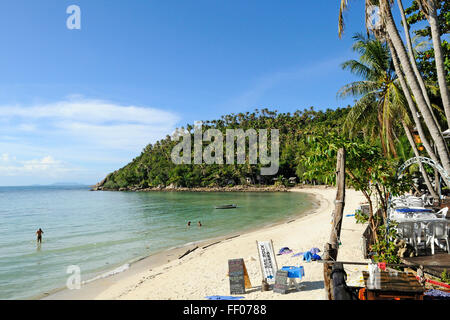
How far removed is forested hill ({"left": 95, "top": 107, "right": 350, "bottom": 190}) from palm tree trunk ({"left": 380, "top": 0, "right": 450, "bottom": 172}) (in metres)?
57.0

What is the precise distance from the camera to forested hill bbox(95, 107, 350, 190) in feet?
249

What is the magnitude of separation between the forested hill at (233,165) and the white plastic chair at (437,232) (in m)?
57.5

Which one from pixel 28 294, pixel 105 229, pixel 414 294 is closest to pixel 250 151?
pixel 105 229

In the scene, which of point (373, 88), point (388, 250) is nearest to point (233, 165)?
point (373, 88)

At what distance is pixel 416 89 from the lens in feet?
24.3

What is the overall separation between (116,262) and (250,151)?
65460 mm

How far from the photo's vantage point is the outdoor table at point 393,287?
396cm

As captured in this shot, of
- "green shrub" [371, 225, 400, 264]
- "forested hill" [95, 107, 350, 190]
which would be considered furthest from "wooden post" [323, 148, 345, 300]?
"forested hill" [95, 107, 350, 190]

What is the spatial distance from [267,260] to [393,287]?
164 inches

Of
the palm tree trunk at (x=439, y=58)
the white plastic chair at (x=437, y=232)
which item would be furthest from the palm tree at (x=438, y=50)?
the white plastic chair at (x=437, y=232)

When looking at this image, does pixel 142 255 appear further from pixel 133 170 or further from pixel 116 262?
pixel 133 170

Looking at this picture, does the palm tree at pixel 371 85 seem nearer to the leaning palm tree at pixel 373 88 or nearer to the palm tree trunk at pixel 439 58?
the leaning palm tree at pixel 373 88

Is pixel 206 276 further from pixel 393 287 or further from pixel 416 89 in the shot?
pixel 416 89
